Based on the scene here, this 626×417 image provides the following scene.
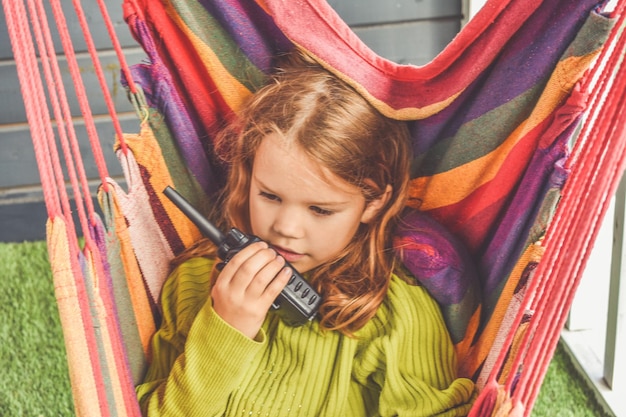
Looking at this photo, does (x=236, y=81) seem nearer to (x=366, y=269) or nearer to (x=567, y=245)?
(x=366, y=269)

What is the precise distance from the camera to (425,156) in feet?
3.33

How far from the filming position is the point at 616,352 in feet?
4.16

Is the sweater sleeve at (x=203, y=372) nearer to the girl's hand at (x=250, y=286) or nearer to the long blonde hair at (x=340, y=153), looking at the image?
the girl's hand at (x=250, y=286)

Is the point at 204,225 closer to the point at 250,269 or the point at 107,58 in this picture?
the point at 250,269

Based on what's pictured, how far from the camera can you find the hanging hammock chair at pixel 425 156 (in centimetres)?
70

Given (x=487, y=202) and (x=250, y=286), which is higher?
(x=487, y=202)

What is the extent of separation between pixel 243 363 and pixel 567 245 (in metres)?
0.42

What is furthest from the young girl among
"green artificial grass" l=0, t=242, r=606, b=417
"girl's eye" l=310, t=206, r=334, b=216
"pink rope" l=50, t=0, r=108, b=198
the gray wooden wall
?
the gray wooden wall

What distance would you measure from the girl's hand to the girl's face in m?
0.04

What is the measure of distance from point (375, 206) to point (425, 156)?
0.40 ft

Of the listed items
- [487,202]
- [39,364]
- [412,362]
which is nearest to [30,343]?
[39,364]

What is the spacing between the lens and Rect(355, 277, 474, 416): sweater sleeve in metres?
0.89

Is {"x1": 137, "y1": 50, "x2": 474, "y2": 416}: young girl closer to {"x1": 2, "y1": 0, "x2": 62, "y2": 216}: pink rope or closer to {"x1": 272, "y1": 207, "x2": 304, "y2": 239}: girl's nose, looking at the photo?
{"x1": 272, "y1": 207, "x2": 304, "y2": 239}: girl's nose

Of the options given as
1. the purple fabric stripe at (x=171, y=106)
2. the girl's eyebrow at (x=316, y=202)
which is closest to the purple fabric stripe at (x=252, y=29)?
the purple fabric stripe at (x=171, y=106)
